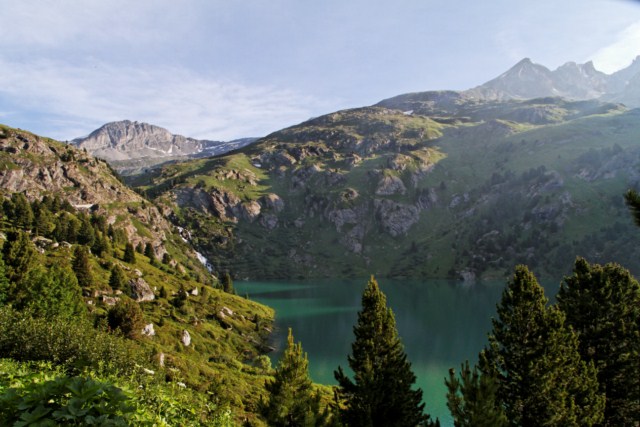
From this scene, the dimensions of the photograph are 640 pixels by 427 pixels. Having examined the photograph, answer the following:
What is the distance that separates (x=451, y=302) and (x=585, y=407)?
17816 centimetres

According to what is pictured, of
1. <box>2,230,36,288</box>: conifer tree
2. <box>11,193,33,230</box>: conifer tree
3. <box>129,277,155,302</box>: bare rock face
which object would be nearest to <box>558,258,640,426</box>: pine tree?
<box>2,230,36,288</box>: conifer tree

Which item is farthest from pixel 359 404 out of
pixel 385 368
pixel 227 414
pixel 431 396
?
pixel 431 396

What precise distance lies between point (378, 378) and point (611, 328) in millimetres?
23414

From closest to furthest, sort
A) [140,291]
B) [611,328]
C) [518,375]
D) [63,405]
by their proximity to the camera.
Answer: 1. [63,405]
2. [518,375]
3. [611,328]
4. [140,291]

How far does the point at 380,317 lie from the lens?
3297cm

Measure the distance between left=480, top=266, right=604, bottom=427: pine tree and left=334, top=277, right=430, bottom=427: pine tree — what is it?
689 centimetres

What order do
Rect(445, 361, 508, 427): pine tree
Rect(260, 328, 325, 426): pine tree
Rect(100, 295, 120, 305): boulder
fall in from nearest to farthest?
Rect(445, 361, 508, 427): pine tree → Rect(260, 328, 325, 426): pine tree → Rect(100, 295, 120, 305): boulder

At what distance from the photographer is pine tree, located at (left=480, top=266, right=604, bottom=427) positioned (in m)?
29.2

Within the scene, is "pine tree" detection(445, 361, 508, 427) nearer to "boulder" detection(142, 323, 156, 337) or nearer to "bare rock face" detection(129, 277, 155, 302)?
"boulder" detection(142, 323, 156, 337)

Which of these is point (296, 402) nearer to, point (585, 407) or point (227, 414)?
point (227, 414)

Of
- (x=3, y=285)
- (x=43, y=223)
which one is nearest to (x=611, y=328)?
(x=3, y=285)

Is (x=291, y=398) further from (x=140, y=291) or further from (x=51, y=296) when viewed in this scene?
(x=140, y=291)

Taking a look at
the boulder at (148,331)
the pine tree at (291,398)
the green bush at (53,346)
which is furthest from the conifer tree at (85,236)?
the pine tree at (291,398)

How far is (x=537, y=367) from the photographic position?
2978 cm
